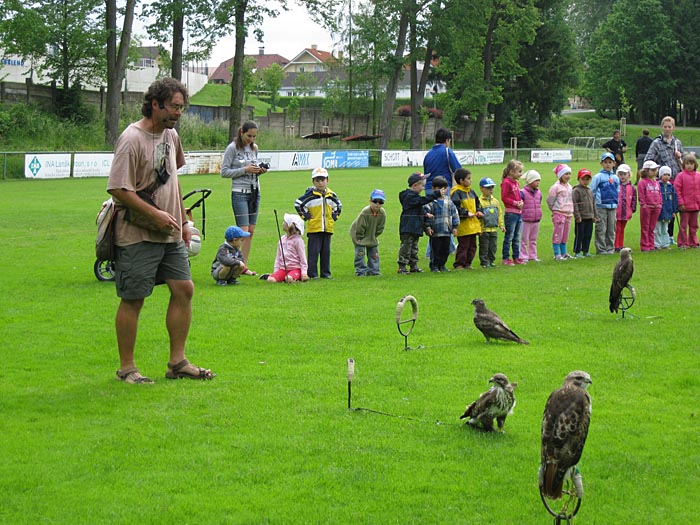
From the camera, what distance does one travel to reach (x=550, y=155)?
65875mm

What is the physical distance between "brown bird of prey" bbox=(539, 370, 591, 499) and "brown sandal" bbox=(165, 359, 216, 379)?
4.09 metres

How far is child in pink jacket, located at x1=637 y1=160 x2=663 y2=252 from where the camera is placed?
1923 centimetres

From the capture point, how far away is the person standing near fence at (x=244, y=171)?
14.5m

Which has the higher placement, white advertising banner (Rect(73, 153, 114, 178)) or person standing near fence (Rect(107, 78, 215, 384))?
white advertising banner (Rect(73, 153, 114, 178))

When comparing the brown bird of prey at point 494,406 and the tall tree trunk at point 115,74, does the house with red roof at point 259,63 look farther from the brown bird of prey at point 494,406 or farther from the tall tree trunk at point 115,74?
the brown bird of prey at point 494,406

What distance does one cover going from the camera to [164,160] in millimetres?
7859

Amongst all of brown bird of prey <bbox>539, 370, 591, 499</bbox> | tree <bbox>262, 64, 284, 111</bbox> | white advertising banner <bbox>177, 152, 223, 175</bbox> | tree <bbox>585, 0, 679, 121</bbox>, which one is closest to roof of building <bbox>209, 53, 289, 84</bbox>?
tree <bbox>262, 64, 284, 111</bbox>

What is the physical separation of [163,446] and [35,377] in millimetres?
2380

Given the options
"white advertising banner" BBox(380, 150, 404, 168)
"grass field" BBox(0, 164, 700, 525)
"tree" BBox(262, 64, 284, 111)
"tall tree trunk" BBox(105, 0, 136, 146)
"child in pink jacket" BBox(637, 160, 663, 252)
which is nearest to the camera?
"grass field" BBox(0, 164, 700, 525)

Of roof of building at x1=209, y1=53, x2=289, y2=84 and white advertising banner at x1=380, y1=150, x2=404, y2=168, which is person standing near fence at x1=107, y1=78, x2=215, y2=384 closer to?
white advertising banner at x1=380, y1=150, x2=404, y2=168

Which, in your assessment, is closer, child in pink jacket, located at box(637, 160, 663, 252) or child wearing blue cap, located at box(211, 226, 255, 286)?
child wearing blue cap, located at box(211, 226, 255, 286)

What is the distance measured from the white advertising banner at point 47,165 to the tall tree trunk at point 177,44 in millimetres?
15137

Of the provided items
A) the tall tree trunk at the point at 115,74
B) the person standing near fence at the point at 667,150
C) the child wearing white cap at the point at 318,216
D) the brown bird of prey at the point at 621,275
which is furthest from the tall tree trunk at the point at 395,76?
the brown bird of prey at the point at 621,275

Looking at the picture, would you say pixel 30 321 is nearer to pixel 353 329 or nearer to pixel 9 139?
pixel 353 329
